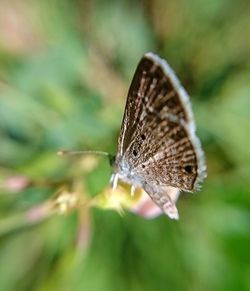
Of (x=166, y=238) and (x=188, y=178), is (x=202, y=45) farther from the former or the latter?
(x=188, y=178)

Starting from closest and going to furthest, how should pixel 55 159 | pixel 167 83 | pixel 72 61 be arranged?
1. pixel 167 83
2. pixel 55 159
3. pixel 72 61

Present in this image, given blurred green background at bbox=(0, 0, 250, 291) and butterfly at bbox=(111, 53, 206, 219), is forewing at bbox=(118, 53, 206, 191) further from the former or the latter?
blurred green background at bbox=(0, 0, 250, 291)

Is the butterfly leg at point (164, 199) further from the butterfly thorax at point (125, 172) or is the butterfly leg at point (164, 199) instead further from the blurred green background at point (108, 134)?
the blurred green background at point (108, 134)

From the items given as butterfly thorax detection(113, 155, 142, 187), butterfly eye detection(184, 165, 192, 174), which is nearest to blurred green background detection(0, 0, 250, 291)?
butterfly thorax detection(113, 155, 142, 187)

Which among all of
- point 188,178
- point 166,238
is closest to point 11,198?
point 166,238

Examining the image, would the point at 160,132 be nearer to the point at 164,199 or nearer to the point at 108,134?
the point at 164,199

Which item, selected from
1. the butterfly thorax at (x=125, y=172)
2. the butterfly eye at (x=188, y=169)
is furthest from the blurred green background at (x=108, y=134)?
the butterfly eye at (x=188, y=169)
